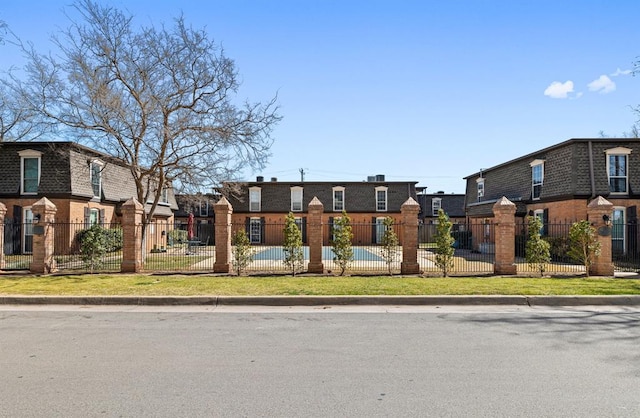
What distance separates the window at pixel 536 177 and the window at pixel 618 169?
341cm

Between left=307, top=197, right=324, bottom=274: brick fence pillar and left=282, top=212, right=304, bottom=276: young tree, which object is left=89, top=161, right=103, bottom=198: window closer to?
left=282, top=212, right=304, bottom=276: young tree

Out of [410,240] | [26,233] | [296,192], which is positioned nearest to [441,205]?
[296,192]

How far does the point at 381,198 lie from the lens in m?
40.2

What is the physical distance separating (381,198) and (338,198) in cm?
389

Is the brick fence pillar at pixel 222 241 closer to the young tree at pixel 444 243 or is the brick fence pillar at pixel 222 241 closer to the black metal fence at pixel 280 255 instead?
the black metal fence at pixel 280 255

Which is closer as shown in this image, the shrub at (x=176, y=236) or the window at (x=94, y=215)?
the window at (x=94, y=215)

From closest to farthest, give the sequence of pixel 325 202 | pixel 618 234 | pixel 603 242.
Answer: pixel 603 242 → pixel 618 234 → pixel 325 202

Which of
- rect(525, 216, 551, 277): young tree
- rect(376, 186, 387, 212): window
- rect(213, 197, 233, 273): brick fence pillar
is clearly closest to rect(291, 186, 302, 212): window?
rect(376, 186, 387, 212): window

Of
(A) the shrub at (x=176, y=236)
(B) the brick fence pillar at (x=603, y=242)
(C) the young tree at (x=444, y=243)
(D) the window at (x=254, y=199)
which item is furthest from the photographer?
(D) the window at (x=254, y=199)

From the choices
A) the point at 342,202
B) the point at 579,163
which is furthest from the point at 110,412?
the point at 342,202


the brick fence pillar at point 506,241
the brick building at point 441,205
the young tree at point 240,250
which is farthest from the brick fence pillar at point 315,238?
the brick building at point 441,205

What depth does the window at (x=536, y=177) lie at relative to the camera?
1001 inches

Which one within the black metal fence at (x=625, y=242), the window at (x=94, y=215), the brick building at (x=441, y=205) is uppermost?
the brick building at (x=441, y=205)

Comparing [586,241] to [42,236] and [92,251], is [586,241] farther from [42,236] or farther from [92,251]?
[42,236]
